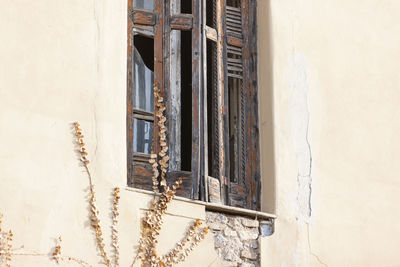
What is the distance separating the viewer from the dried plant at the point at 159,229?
9.12 m

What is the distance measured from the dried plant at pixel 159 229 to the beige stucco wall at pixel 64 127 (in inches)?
2.5

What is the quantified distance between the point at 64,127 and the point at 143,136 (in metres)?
0.97

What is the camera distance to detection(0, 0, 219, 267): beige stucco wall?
28.4ft

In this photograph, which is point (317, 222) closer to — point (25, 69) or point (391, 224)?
point (391, 224)

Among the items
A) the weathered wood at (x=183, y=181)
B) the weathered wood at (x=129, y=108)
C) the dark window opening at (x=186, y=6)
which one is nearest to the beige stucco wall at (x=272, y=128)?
the weathered wood at (x=183, y=181)

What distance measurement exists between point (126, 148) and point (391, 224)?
8.18 ft

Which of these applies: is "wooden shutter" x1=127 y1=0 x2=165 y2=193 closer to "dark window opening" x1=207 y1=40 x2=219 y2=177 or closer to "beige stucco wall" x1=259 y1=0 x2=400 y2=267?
"dark window opening" x1=207 y1=40 x2=219 y2=177

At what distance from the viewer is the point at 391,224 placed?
34.4 feet

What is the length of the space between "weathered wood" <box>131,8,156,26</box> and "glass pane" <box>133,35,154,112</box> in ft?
0.45

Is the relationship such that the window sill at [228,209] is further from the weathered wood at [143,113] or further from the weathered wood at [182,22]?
the weathered wood at [182,22]

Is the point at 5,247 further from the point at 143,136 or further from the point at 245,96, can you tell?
the point at 245,96

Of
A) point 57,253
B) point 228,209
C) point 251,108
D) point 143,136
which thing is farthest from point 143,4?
point 57,253

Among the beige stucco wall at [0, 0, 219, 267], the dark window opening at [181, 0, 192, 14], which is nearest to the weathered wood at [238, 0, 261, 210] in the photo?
the dark window opening at [181, 0, 192, 14]

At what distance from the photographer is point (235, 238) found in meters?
9.74
